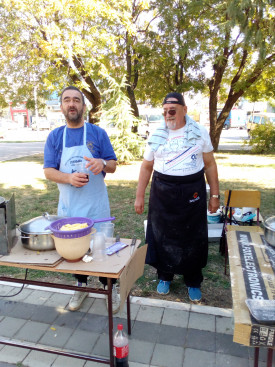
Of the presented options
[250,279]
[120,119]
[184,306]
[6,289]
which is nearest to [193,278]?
[184,306]

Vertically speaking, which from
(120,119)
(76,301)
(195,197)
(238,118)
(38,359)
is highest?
(238,118)

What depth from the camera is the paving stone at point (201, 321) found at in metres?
2.46

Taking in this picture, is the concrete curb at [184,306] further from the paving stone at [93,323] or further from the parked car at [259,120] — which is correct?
the parked car at [259,120]

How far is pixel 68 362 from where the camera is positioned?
215 cm

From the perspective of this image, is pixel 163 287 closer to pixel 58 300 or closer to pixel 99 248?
pixel 58 300

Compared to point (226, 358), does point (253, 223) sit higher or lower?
higher

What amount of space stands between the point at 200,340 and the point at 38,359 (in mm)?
1206

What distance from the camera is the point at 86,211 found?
252 cm

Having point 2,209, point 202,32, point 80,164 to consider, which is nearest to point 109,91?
point 202,32

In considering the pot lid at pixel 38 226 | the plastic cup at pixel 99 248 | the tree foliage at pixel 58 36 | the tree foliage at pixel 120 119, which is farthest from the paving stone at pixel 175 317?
the tree foliage at pixel 58 36

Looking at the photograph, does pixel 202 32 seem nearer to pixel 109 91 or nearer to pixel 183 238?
pixel 109 91

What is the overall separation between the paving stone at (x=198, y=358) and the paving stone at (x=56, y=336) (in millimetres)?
923

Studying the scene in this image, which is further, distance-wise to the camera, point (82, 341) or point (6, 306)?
point (6, 306)

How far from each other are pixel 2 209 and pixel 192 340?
5.56 feet
